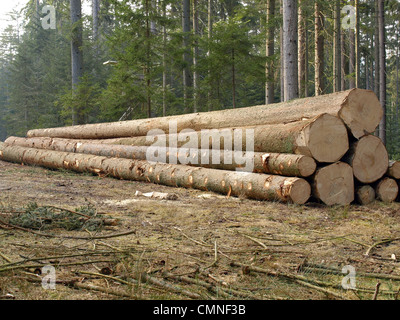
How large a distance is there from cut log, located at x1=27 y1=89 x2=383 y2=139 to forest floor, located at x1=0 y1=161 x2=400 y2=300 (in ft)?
5.14

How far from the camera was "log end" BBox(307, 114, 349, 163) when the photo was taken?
239 inches

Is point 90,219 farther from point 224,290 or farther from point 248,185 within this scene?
point 248,185

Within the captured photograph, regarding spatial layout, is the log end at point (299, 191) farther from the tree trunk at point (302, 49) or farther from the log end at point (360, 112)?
the tree trunk at point (302, 49)

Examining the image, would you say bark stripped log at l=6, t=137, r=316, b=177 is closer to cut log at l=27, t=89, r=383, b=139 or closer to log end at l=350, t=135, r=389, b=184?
cut log at l=27, t=89, r=383, b=139

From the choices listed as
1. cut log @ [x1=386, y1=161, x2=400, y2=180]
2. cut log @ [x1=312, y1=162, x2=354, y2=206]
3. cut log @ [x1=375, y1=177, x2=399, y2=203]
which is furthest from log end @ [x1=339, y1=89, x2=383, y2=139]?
cut log @ [x1=375, y1=177, x2=399, y2=203]

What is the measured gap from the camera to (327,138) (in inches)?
241

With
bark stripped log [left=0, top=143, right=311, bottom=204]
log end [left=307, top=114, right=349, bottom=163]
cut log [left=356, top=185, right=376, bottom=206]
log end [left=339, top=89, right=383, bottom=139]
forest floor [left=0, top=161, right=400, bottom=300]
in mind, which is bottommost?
forest floor [left=0, top=161, right=400, bottom=300]

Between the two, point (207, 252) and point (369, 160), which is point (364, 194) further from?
point (207, 252)

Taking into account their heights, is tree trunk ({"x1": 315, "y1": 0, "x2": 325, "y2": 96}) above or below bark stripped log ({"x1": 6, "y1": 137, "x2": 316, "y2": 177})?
above

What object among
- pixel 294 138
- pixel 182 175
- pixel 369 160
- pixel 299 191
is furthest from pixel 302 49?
pixel 299 191

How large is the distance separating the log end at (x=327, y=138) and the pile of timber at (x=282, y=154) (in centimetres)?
2

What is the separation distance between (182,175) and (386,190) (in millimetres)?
3892

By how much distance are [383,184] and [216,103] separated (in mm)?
9723
